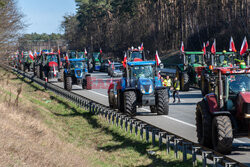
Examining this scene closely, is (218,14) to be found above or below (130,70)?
above

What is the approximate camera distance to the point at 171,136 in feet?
45.9

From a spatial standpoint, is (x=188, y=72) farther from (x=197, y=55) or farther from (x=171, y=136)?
(x=171, y=136)

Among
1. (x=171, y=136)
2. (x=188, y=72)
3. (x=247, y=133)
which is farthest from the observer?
(x=188, y=72)

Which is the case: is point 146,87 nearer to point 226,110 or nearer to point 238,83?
point 226,110

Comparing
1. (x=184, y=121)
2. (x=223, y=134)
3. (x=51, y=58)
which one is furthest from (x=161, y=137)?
(x=51, y=58)

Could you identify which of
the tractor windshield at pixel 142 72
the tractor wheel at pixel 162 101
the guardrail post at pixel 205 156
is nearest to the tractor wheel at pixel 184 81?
the tractor windshield at pixel 142 72

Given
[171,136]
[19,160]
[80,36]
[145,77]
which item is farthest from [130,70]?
[80,36]

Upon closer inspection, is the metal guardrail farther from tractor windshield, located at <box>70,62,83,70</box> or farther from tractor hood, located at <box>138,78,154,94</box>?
tractor windshield, located at <box>70,62,83,70</box>

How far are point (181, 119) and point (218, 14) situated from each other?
50518 mm

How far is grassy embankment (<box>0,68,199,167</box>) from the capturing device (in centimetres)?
1149

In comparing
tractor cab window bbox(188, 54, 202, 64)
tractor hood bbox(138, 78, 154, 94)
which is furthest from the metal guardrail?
tractor cab window bbox(188, 54, 202, 64)

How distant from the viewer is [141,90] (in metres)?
20.8

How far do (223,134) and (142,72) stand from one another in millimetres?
10463

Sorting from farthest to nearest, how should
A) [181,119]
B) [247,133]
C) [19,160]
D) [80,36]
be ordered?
[80,36]
[181,119]
[247,133]
[19,160]
